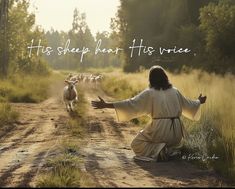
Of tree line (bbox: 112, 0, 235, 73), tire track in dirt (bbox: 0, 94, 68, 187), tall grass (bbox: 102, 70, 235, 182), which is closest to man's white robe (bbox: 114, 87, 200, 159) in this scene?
tall grass (bbox: 102, 70, 235, 182)

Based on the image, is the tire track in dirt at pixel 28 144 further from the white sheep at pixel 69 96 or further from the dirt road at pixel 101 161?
the white sheep at pixel 69 96

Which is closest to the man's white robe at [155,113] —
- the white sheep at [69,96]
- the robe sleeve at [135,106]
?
the robe sleeve at [135,106]

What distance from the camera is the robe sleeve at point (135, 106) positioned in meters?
9.42

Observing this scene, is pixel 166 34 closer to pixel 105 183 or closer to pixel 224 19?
pixel 224 19

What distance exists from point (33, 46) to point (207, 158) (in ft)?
131

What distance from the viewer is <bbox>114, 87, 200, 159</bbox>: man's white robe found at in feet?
30.8

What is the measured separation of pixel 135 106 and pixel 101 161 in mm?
1226

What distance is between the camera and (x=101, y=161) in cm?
908

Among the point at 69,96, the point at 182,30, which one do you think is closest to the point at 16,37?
the point at 182,30

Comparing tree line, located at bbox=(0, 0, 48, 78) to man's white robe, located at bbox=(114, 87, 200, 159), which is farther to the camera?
tree line, located at bbox=(0, 0, 48, 78)

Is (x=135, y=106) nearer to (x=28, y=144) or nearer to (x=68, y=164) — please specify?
(x=68, y=164)

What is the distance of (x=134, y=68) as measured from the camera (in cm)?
5031

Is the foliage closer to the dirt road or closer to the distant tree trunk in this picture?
the distant tree trunk

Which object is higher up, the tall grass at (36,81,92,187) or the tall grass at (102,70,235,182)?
the tall grass at (102,70,235,182)
